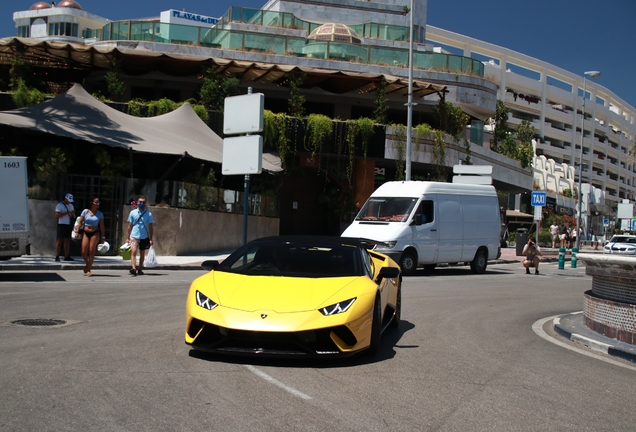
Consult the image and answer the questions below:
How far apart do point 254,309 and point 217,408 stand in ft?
5.35

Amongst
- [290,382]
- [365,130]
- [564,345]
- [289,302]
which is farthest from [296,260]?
[365,130]

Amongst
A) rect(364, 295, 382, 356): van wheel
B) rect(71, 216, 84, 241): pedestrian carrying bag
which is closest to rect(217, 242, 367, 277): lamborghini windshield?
rect(364, 295, 382, 356): van wheel

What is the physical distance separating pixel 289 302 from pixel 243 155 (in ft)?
28.8

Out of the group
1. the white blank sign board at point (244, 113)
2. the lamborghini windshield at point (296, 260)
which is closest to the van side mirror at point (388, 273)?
the lamborghini windshield at point (296, 260)

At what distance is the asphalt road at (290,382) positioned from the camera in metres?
5.14

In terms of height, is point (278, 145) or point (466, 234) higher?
point (278, 145)

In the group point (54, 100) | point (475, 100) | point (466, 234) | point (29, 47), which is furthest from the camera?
point (475, 100)

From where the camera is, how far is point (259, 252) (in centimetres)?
844

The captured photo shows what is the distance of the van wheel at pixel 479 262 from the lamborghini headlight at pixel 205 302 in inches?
656

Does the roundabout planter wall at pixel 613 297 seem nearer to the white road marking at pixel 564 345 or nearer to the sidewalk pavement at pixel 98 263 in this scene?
the white road marking at pixel 564 345

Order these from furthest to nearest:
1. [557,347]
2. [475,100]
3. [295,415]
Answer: [475,100] → [557,347] → [295,415]

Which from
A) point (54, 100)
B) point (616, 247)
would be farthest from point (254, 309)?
point (616, 247)

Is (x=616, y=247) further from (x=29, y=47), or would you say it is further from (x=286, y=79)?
(x=29, y=47)

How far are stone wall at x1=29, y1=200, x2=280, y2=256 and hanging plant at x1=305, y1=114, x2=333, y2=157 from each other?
17.7 ft
